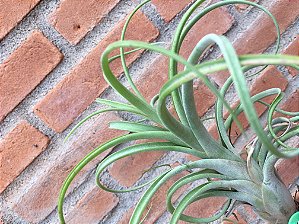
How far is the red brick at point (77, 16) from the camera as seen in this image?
84cm

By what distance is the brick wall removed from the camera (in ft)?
2.74

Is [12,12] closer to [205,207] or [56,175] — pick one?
[56,175]

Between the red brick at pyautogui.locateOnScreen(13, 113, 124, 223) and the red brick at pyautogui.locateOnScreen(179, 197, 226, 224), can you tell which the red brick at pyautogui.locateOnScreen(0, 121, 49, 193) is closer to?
the red brick at pyautogui.locateOnScreen(13, 113, 124, 223)

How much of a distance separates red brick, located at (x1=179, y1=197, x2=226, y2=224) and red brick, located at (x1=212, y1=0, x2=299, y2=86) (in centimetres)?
26

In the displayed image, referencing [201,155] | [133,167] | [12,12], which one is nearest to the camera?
[201,155]

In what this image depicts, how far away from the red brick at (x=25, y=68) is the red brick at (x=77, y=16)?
38mm

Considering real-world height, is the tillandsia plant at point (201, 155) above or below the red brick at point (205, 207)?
above

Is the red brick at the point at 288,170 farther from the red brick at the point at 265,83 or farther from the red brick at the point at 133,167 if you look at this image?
the red brick at the point at 133,167

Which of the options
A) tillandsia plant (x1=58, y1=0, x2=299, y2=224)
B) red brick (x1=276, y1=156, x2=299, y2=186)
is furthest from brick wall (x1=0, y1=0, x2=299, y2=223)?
tillandsia plant (x1=58, y1=0, x2=299, y2=224)

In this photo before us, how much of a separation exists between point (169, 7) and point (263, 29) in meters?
0.19

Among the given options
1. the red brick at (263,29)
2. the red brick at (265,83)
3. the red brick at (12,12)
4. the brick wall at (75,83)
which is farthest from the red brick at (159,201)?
the red brick at (12,12)

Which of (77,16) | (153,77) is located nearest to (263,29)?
(153,77)

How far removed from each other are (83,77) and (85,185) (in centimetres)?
22

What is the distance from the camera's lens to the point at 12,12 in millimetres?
815
